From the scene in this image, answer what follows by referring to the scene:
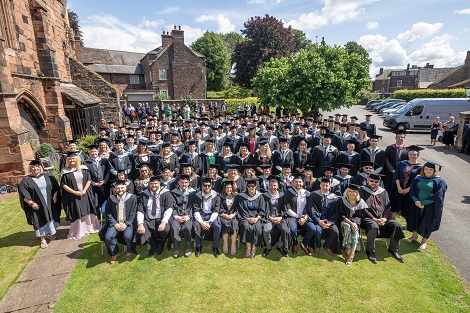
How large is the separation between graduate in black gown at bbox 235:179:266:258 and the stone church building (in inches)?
322

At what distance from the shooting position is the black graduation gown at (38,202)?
19.6 feet

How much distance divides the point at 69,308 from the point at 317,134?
938cm

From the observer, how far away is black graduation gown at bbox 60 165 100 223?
640cm

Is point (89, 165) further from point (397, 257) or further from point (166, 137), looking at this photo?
point (397, 257)

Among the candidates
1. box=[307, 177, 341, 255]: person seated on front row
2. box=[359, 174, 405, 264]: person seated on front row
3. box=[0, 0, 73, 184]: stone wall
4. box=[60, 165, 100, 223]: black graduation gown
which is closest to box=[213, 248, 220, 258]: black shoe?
box=[307, 177, 341, 255]: person seated on front row

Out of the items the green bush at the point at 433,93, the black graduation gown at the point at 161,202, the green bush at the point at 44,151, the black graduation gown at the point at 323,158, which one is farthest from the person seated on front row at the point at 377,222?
the green bush at the point at 433,93

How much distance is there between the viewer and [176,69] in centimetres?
3559

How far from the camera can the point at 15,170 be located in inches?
363

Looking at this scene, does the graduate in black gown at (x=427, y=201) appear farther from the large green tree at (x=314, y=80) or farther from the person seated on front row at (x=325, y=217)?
the large green tree at (x=314, y=80)

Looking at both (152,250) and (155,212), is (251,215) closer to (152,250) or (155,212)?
(155,212)

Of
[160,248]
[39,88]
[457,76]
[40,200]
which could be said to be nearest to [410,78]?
[457,76]

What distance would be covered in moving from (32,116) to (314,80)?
1492cm

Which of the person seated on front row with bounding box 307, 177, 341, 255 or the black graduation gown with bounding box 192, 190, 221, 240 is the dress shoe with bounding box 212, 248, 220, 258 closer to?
the black graduation gown with bounding box 192, 190, 221, 240

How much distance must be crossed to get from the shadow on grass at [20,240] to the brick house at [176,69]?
103ft
